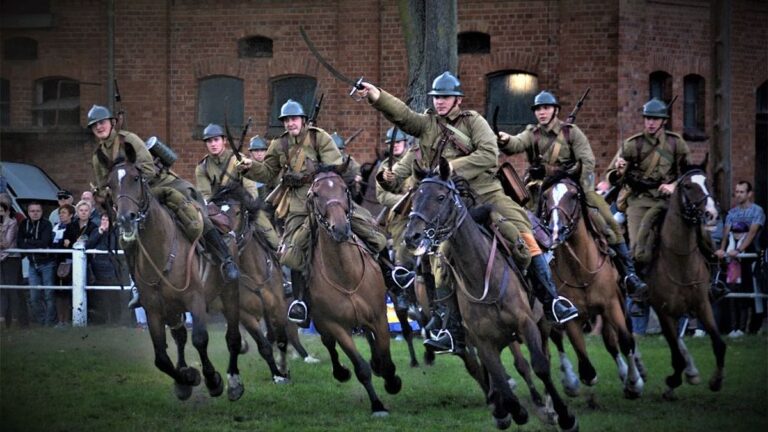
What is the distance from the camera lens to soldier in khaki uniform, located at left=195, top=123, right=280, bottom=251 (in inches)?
710

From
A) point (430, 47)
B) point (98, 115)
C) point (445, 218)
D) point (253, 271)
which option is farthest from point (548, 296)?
point (430, 47)

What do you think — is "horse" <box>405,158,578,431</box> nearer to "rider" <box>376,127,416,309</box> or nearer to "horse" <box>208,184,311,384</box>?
"rider" <box>376,127,416,309</box>

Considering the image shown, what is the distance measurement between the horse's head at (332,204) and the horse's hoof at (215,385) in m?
2.19

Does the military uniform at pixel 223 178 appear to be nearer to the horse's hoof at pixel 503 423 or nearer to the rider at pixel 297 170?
the rider at pixel 297 170

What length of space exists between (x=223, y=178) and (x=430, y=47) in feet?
14.6

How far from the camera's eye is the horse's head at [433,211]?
11.7 meters

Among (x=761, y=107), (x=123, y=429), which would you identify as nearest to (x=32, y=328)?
(x=123, y=429)

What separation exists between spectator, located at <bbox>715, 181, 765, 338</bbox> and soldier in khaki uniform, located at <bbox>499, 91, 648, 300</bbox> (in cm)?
578

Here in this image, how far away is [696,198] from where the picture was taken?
16.3 meters

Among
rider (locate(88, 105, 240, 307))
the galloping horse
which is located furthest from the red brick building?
the galloping horse

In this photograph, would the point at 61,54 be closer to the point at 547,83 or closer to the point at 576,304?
the point at 547,83

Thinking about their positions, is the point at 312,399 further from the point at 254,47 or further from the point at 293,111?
the point at 254,47

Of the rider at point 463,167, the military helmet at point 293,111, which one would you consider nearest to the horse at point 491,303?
the rider at point 463,167

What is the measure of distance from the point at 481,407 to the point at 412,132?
3150 mm
